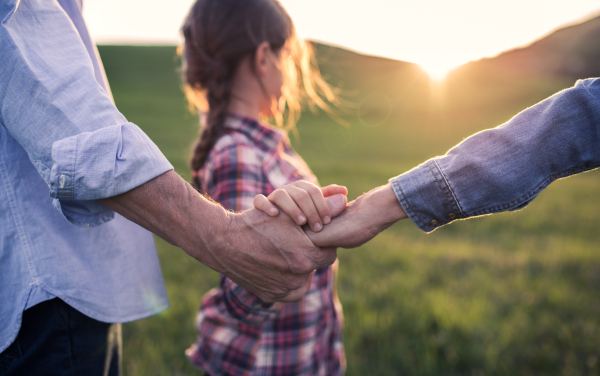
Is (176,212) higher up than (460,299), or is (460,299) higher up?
(176,212)

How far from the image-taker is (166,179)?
1.14m

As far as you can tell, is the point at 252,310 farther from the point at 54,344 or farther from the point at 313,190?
the point at 54,344

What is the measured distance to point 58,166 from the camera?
3.27ft

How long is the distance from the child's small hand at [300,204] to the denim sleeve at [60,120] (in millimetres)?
443

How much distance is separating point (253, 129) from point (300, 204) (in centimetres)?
60

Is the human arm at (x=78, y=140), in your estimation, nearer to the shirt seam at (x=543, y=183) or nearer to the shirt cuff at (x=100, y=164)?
the shirt cuff at (x=100, y=164)

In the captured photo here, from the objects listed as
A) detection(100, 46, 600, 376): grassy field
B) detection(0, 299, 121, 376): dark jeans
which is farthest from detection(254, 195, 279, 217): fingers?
detection(100, 46, 600, 376): grassy field

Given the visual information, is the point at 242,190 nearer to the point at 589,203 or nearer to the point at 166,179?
the point at 166,179

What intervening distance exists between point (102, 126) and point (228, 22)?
3.24 ft

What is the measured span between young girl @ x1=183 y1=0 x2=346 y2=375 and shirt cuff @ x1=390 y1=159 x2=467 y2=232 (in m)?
0.32

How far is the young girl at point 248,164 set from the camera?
1582mm

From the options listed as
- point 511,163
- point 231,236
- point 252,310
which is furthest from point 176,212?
point 511,163

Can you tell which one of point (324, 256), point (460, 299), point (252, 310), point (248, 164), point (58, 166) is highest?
point (58, 166)

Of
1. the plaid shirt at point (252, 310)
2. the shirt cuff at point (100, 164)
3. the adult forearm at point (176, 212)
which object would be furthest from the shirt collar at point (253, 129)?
Result: the shirt cuff at point (100, 164)
